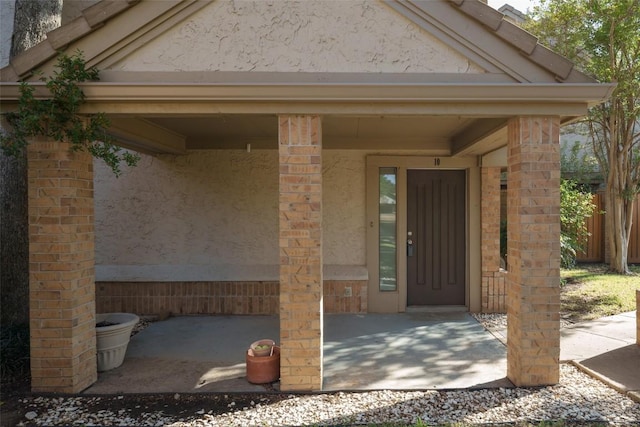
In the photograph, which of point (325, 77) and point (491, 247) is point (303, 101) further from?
point (491, 247)

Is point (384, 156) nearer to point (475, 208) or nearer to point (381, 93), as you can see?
point (475, 208)

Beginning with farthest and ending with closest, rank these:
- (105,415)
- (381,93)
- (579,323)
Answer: (579,323) < (381,93) < (105,415)

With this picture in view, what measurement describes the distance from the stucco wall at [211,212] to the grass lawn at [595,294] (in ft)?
12.5

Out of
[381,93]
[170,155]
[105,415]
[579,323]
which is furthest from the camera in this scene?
[170,155]

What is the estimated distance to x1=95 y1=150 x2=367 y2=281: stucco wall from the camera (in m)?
6.59

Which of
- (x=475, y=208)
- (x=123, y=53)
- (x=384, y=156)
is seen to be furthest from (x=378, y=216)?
(x=123, y=53)

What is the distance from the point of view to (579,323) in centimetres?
598

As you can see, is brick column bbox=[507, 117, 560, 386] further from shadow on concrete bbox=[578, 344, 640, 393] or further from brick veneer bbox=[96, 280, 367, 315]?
brick veneer bbox=[96, 280, 367, 315]

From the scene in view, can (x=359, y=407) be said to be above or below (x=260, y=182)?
below

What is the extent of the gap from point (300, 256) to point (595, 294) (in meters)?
6.51

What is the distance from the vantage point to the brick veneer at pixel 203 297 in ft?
21.1

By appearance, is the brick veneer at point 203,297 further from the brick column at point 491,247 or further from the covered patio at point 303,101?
the covered patio at point 303,101

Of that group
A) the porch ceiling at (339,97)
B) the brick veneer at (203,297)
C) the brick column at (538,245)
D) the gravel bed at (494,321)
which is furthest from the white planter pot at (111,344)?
the gravel bed at (494,321)

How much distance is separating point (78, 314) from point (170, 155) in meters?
3.34
